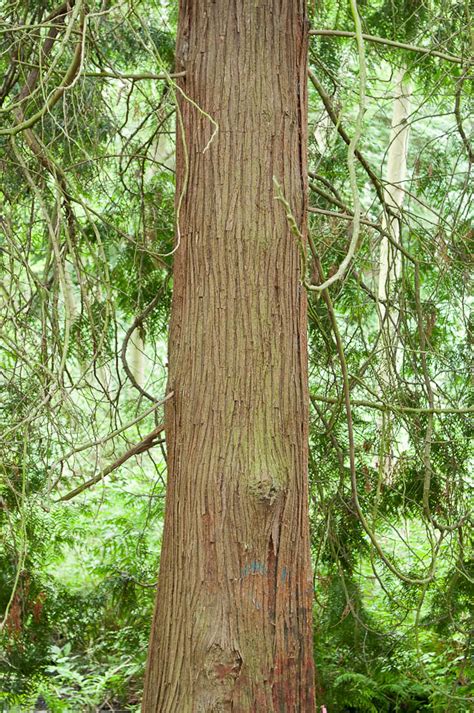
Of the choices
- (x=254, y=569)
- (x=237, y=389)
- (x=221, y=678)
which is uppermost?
(x=237, y=389)

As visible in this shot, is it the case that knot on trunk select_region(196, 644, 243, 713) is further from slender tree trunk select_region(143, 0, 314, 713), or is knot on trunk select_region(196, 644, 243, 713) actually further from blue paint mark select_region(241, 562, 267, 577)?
blue paint mark select_region(241, 562, 267, 577)

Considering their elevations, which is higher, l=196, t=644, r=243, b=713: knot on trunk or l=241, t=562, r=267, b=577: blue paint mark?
l=241, t=562, r=267, b=577: blue paint mark

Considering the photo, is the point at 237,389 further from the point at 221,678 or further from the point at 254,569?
the point at 221,678

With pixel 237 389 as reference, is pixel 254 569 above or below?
below

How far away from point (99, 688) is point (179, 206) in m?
3.51

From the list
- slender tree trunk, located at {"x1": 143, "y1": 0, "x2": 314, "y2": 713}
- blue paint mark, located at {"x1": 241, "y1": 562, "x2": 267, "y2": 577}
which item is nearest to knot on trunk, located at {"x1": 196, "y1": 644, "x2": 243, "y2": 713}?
slender tree trunk, located at {"x1": 143, "y1": 0, "x2": 314, "y2": 713}

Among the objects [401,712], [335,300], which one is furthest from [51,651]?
[335,300]

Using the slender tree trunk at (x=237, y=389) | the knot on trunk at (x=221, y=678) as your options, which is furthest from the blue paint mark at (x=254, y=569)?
the knot on trunk at (x=221, y=678)

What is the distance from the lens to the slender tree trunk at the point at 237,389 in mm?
2016

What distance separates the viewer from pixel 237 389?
207 cm

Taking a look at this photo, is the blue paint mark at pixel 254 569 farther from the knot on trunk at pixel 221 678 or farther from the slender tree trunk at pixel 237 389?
the knot on trunk at pixel 221 678

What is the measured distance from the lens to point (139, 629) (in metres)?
5.11

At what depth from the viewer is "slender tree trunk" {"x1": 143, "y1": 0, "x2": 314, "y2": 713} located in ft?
6.61

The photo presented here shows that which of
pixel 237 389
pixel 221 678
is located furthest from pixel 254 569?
pixel 237 389
